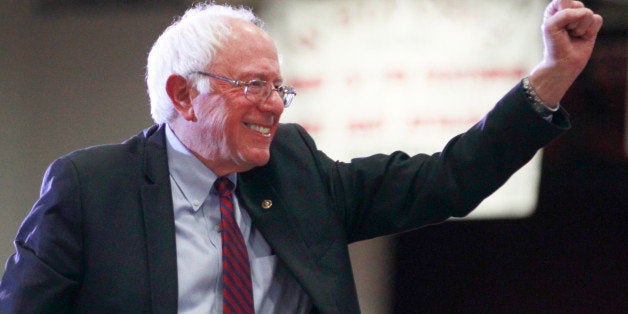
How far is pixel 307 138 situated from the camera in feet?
7.57

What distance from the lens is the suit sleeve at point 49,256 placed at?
1.95 metres

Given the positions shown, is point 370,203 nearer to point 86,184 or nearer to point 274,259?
point 274,259

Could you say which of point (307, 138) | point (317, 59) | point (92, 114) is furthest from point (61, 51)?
point (307, 138)

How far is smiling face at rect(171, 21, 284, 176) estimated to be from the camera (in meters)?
2.09

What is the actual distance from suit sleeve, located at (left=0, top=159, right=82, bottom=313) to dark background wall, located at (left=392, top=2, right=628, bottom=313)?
7.01 feet

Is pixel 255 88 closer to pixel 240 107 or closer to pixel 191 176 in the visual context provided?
pixel 240 107

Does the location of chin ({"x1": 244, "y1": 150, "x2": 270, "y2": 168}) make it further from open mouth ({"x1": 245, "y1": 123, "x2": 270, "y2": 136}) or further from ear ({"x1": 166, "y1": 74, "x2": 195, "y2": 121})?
ear ({"x1": 166, "y1": 74, "x2": 195, "y2": 121})

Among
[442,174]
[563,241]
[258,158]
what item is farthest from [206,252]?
[563,241]

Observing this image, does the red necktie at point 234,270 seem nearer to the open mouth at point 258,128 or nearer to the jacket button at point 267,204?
the jacket button at point 267,204

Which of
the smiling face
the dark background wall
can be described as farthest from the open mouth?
the dark background wall

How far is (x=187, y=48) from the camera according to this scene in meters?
2.14

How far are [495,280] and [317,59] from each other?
107cm

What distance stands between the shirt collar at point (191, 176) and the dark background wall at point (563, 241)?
1.90 m

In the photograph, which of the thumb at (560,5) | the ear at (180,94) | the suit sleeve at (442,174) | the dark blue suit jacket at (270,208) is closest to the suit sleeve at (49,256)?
the dark blue suit jacket at (270,208)
